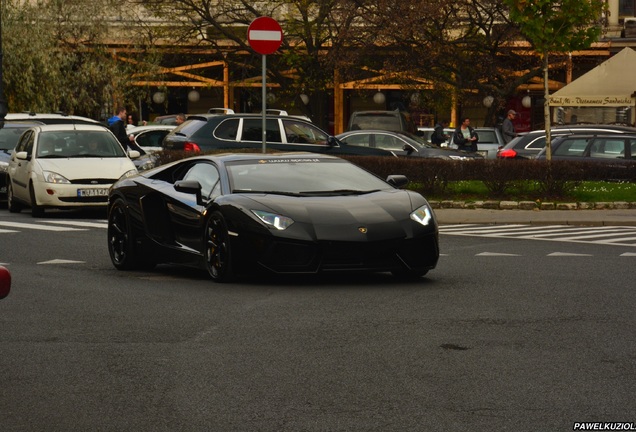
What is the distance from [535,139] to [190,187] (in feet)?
62.1

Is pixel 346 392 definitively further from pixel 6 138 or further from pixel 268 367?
pixel 6 138

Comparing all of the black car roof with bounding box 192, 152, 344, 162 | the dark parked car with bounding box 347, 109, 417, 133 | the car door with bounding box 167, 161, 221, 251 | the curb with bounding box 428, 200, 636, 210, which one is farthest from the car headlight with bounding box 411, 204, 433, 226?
the dark parked car with bounding box 347, 109, 417, 133

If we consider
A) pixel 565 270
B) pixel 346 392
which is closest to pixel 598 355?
pixel 346 392

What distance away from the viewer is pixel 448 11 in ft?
146

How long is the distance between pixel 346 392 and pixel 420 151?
25583mm

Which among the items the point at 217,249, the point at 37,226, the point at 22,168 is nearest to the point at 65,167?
the point at 22,168

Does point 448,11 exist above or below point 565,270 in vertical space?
above

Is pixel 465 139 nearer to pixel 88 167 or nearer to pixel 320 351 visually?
pixel 88 167

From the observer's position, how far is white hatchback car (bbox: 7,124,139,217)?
949 inches

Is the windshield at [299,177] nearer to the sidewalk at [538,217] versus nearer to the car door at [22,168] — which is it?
the sidewalk at [538,217]

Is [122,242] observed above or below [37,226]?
above

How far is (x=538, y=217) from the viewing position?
2400 centimetres

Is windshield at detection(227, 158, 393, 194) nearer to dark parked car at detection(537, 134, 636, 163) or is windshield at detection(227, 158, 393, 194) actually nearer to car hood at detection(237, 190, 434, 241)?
car hood at detection(237, 190, 434, 241)

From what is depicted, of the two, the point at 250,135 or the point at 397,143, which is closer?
the point at 250,135
